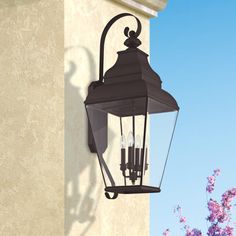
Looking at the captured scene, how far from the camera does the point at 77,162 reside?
2.58 m

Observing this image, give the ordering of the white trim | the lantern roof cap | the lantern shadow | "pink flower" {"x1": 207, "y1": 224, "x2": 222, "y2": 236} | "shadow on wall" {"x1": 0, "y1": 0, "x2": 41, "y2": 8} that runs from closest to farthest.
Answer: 1. the lantern roof cap
2. the lantern shadow
3. "shadow on wall" {"x1": 0, "y1": 0, "x2": 41, "y2": 8}
4. the white trim
5. "pink flower" {"x1": 207, "y1": 224, "x2": 222, "y2": 236}

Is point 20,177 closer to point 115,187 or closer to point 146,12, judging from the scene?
point 115,187

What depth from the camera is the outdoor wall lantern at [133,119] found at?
2.35 metres

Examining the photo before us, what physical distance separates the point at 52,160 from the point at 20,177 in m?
0.19

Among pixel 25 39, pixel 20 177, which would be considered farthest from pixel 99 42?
pixel 20 177

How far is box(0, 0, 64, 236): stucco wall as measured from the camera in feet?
8.34

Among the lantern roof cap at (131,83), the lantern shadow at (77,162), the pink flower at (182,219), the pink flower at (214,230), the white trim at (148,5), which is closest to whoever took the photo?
the lantern roof cap at (131,83)

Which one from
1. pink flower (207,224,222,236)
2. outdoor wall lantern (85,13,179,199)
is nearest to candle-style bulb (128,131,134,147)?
outdoor wall lantern (85,13,179,199)

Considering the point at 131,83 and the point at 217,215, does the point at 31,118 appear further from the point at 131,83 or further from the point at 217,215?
the point at 217,215

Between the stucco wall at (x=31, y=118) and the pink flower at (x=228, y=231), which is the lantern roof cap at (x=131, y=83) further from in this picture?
the pink flower at (x=228, y=231)

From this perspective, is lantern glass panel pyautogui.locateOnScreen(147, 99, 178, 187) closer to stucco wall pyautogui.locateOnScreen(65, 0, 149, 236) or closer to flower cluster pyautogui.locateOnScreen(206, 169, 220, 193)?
stucco wall pyautogui.locateOnScreen(65, 0, 149, 236)

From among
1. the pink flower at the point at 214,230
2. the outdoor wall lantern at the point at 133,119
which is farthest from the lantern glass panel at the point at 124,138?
the pink flower at the point at 214,230

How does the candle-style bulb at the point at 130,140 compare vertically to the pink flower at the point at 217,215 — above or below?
above

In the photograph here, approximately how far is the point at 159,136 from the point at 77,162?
382mm
